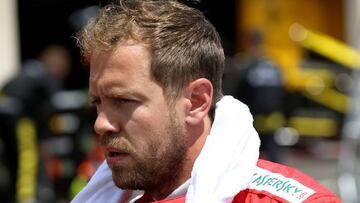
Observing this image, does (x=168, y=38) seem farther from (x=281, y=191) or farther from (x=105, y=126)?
(x=281, y=191)

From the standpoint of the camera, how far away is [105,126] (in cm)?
242

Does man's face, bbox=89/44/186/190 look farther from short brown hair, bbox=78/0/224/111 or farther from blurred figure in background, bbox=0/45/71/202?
blurred figure in background, bbox=0/45/71/202

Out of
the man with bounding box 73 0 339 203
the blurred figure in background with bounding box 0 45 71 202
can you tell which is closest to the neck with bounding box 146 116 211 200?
the man with bounding box 73 0 339 203

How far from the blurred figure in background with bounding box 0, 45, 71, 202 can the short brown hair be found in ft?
22.1

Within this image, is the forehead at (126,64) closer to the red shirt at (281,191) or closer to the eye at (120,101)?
the eye at (120,101)

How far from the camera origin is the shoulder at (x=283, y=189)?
2.37 metres

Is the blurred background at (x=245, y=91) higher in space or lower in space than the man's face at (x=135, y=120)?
lower

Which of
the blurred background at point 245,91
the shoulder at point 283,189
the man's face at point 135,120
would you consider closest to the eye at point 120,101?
the man's face at point 135,120

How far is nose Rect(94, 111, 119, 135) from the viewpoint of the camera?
242cm

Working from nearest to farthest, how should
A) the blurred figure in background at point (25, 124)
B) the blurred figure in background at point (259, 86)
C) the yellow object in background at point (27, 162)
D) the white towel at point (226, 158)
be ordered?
1. the white towel at point (226, 158)
2. the blurred figure in background at point (25, 124)
3. the yellow object in background at point (27, 162)
4. the blurred figure in background at point (259, 86)

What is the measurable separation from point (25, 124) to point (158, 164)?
23.0 ft

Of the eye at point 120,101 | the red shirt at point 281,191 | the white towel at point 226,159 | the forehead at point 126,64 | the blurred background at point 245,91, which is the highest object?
the forehead at point 126,64

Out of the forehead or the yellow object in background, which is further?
the yellow object in background

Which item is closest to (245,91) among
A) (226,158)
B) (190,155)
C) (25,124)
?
(25,124)
